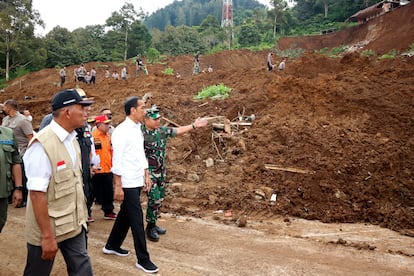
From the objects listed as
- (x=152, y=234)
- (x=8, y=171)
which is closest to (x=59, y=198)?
(x=8, y=171)

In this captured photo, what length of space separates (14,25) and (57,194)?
117ft

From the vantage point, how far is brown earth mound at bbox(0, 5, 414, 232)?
20.4 ft

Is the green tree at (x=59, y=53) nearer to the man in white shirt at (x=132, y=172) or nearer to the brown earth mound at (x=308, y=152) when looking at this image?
the brown earth mound at (x=308, y=152)

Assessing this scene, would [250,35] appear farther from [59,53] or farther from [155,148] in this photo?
[155,148]

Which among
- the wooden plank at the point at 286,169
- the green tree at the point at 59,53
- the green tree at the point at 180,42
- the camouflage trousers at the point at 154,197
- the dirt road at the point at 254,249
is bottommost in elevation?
the dirt road at the point at 254,249

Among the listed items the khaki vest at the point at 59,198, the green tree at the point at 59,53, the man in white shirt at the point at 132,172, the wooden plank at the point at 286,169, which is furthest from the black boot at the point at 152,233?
the green tree at the point at 59,53

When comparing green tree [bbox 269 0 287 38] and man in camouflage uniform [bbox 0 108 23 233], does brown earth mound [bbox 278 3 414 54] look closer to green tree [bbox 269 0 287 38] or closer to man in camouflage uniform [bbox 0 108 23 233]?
green tree [bbox 269 0 287 38]

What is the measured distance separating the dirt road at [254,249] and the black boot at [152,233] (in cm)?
11

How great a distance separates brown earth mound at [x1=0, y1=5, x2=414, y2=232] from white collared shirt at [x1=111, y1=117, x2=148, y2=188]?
2501mm

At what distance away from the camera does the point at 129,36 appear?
42469 mm

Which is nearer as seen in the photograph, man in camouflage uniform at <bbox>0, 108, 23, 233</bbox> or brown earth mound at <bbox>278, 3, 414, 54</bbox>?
man in camouflage uniform at <bbox>0, 108, 23, 233</bbox>

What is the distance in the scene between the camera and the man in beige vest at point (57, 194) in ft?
7.80

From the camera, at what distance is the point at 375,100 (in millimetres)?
9117

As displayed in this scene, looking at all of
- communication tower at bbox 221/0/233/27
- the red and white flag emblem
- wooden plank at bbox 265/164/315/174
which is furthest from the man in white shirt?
communication tower at bbox 221/0/233/27
